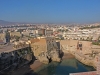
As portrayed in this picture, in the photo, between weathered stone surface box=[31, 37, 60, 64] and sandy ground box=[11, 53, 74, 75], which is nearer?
sandy ground box=[11, 53, 74, 75]

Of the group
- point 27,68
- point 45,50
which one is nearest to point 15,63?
point 27,68

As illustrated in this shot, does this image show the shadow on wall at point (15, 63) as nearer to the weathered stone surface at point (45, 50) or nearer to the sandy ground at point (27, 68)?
the sandy ground at point (27, 68)

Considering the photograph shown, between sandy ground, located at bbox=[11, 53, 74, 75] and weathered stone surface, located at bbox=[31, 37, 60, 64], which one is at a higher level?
weathered stone surface, located at bbox=[31, 37, 60, 64]

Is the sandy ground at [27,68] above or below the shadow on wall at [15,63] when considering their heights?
below

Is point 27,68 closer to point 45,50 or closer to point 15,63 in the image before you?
point 15,63

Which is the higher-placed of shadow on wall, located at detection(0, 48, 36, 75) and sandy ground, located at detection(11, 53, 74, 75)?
shadow on wall, located at detection(0, 48, 36, 75)

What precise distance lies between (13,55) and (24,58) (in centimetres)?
134

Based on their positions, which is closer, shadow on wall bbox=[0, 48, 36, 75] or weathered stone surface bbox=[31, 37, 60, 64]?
shadow on wall bbox=[0, 48, 36, 75]

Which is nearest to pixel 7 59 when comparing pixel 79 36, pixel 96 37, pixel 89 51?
pixel 89 51

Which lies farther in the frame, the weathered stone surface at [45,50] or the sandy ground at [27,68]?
the weathered stone surface at [45,50]

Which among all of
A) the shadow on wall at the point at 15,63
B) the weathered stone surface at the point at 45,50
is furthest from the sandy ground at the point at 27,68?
the weathered stone surface at the point at 45,50

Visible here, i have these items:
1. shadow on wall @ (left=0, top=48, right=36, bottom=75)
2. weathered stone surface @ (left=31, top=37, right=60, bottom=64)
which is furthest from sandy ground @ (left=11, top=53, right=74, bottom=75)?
weathered stone surface @ (left=31, top=37, right=60, bottom=64)

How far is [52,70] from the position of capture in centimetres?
1784

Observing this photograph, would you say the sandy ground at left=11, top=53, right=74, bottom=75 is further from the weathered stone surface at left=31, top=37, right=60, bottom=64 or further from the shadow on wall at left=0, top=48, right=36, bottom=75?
the weathered stone surface at left=31, top=37, right=60, bottom=64
